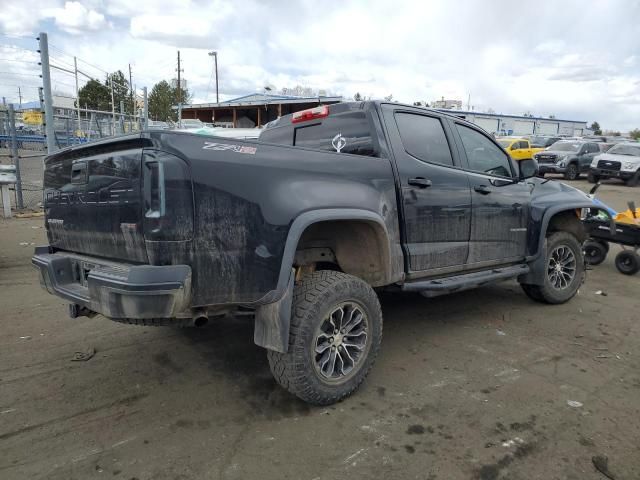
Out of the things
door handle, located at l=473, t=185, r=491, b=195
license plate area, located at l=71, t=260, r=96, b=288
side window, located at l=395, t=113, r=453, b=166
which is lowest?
license plate area, located at l=71, t=260, r=96, b=288

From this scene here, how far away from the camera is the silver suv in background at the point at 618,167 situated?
66.4 feet

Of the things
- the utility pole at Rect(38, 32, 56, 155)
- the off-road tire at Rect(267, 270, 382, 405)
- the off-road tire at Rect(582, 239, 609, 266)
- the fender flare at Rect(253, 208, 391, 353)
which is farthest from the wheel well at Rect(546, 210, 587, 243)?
the utility pole at Rect(38, 32, 56, 155)

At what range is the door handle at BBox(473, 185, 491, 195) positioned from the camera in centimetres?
432

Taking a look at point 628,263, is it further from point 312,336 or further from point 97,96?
point 97,96

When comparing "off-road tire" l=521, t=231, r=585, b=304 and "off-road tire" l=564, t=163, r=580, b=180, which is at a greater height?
"off-road tire" l=564, t=163, r=580, b=180

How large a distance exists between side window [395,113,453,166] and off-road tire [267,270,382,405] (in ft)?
4.24

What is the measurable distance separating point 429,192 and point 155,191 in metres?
2.17

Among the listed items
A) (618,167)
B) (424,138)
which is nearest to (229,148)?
(424,138)

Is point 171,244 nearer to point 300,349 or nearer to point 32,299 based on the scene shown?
point 300,349

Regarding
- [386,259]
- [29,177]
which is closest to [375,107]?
[386,259]

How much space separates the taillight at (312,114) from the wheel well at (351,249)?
1127 millimetres

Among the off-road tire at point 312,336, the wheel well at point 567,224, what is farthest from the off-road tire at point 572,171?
the off-road tire at point 312,336

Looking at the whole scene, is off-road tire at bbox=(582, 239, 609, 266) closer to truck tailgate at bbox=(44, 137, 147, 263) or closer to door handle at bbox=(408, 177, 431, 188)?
door handle at bbox=(408, 177, 431, 188)

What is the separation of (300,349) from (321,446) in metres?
0.56
